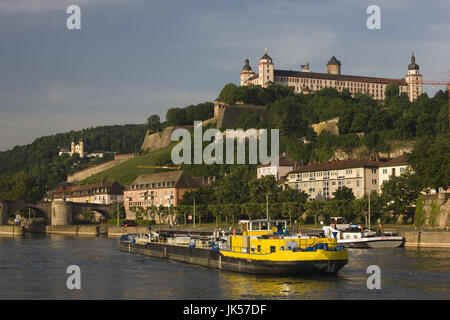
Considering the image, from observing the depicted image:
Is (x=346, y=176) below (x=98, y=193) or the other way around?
the other way around

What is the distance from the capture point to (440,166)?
3287 inches

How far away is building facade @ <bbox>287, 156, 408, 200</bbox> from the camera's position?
377 feet

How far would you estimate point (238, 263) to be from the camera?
5009 cm

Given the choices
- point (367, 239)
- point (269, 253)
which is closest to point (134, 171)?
point (367, 239)

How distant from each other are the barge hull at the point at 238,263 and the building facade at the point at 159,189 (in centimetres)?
7002

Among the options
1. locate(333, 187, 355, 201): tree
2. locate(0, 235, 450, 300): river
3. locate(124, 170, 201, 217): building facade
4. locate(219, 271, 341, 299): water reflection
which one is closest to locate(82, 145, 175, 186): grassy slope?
locate(124, 170, 201, 217): building facade

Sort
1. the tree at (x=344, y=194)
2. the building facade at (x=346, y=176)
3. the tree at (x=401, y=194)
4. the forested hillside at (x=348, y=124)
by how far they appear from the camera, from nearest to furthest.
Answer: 1. the tree at (x=401, y=194)
2. the tree at (x=344, y=194)
3. the building facade at (x=346, y=176)
4. the forested hillside at (x=348, y=124)

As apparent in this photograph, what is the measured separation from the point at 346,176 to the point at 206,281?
245ft

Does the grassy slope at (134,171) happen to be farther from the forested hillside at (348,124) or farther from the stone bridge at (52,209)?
the stone bridge at (52,209)

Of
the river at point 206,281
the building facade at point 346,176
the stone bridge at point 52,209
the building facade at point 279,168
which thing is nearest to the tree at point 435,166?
the river at point 206,281

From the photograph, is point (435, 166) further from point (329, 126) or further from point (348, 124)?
point (329, 126)

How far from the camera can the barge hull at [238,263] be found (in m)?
45.7

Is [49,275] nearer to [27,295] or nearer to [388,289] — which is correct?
[27,295]

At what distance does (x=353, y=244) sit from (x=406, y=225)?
19271 millimetres
